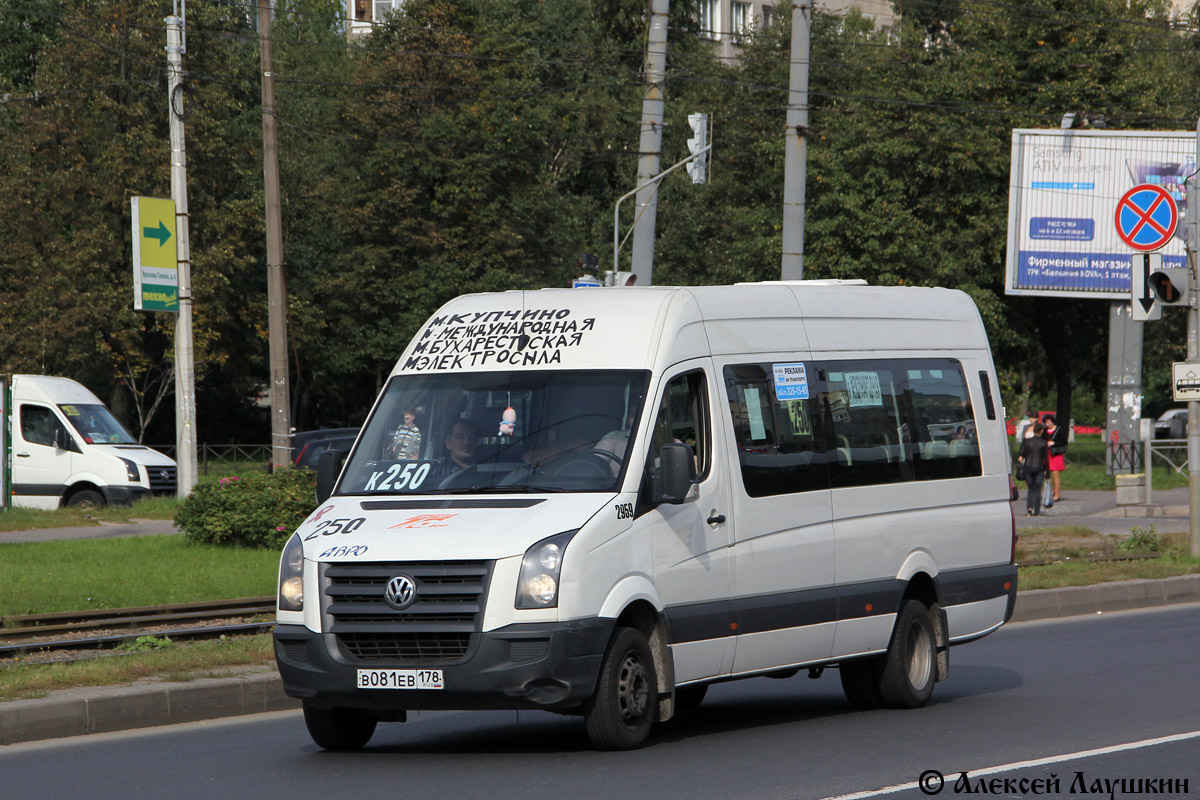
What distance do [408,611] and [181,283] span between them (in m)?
22.0

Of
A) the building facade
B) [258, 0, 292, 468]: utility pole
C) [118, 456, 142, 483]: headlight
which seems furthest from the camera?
the building facade

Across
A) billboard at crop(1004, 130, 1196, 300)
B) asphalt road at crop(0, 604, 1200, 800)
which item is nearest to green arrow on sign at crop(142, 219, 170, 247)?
billboard at crop(1004, 130, 1196, 300)

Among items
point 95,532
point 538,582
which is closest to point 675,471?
point 538,582

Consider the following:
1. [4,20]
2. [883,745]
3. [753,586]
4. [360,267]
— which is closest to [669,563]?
[753,586]

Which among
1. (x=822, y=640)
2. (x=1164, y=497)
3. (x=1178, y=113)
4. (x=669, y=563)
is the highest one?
(x=1178, y=113)

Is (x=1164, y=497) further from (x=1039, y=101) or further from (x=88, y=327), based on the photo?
(x=88, y=327)

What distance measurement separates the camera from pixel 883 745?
8602mm

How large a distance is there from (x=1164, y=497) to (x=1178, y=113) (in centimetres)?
1478

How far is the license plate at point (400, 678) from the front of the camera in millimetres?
7789

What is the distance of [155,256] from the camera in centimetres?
2833

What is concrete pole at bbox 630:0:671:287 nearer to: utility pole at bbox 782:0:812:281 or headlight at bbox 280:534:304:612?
utility pole at bbox 782:0:812:281

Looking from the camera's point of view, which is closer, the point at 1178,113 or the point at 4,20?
the point at 1178,113

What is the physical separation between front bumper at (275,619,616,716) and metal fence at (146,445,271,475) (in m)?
38.1

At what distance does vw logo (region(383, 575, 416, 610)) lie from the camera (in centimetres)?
778
